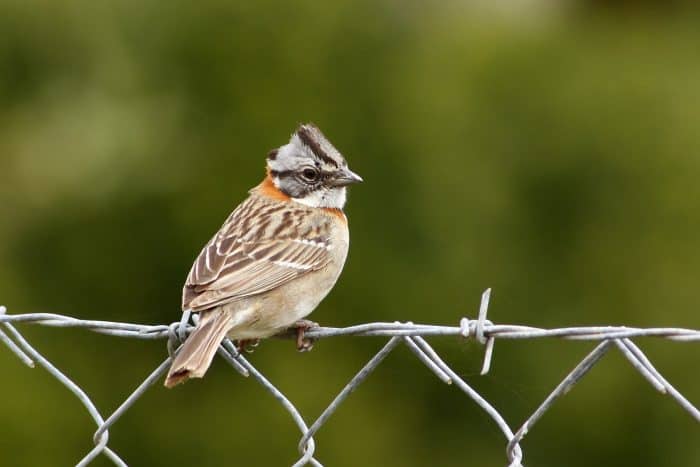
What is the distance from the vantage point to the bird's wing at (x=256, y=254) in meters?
5.14

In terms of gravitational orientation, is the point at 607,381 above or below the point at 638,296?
below

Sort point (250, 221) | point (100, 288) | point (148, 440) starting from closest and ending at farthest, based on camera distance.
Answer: point (250, 221), point (148, 440), point (100, 288)

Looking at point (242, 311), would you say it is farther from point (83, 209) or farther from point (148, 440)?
point (83, 209)

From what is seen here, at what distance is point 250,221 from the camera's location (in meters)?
6.02

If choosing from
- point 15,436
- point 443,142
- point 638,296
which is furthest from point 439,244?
point 15,436

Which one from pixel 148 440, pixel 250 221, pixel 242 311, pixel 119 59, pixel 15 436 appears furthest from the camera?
pixel 119 59

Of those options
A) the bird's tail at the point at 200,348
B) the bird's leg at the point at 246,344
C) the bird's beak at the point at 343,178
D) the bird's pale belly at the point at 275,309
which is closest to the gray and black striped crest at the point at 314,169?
the bird's beak at the point at 343,178

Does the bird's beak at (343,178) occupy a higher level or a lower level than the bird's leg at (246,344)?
higher

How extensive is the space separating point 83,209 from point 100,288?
67cm

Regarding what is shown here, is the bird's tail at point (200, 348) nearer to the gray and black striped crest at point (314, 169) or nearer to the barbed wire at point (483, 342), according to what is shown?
the barbed wire at point (483, 342)

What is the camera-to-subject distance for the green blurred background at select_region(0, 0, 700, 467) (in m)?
7.11

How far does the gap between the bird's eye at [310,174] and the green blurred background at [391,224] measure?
117cm

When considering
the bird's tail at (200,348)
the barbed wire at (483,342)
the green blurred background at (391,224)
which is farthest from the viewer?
the green blurred background at (391,224)

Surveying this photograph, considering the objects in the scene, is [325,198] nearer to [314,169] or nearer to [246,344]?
[314,169]
